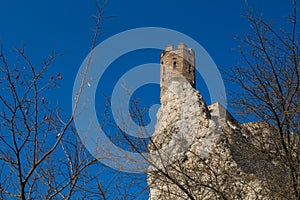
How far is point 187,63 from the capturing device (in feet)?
83.5

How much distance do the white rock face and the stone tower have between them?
622 inches

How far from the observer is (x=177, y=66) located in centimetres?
2553

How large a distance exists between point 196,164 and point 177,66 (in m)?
21.0

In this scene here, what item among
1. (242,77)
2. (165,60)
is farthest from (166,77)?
(242,77)

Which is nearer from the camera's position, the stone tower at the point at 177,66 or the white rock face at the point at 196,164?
the white rock face at the point at 196,164

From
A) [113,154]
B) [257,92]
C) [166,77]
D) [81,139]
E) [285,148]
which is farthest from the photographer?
[166,77]

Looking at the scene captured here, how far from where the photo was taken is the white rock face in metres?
4.27

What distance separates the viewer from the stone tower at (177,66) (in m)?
25.0

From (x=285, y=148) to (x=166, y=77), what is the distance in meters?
21.4

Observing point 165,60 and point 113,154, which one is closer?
point 113,154

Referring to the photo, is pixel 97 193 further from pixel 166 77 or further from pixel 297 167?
pixel 166 77

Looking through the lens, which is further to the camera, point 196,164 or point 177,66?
point 177,66

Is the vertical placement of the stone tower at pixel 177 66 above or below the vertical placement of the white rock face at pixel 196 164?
above

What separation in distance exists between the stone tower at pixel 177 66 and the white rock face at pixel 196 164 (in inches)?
622
